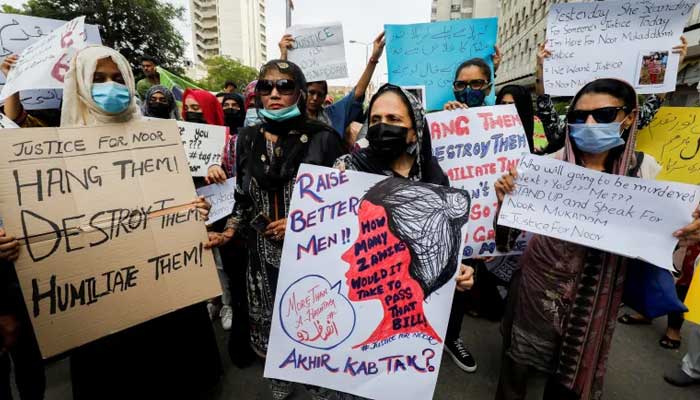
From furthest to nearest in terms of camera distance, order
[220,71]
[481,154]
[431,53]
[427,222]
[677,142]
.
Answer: [220,71] → [431,53] → [677,142] → [481,154] → [427,222]

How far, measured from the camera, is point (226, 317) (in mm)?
3127

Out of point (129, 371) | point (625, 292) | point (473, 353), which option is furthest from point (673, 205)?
point (129, 371)

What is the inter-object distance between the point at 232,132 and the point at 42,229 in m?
2.64

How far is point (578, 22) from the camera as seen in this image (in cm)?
220

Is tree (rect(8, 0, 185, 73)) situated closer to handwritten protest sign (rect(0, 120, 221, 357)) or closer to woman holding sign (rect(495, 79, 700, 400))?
handwritten protest sign (rect(0, 120, 221, 357))

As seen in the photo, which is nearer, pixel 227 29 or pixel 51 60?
pixel 51 60

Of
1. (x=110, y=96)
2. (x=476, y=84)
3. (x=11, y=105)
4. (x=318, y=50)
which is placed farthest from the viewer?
(x=318, y=50)

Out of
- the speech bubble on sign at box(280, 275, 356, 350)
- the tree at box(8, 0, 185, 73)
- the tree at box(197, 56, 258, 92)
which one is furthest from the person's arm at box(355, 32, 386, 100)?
the tree at box(197, 56, 258, 92)

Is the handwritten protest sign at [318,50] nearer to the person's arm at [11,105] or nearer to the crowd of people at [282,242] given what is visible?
the crowd of people at [282,242]

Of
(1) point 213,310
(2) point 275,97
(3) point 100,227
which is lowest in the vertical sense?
(1) point 213,310

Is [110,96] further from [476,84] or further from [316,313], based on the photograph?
[476,84]

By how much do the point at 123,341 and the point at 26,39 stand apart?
232 centimetres

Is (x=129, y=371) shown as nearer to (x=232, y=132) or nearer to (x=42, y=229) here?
(x=42, y=229)

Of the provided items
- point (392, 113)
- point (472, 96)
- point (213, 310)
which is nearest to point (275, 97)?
point (392, 113)
